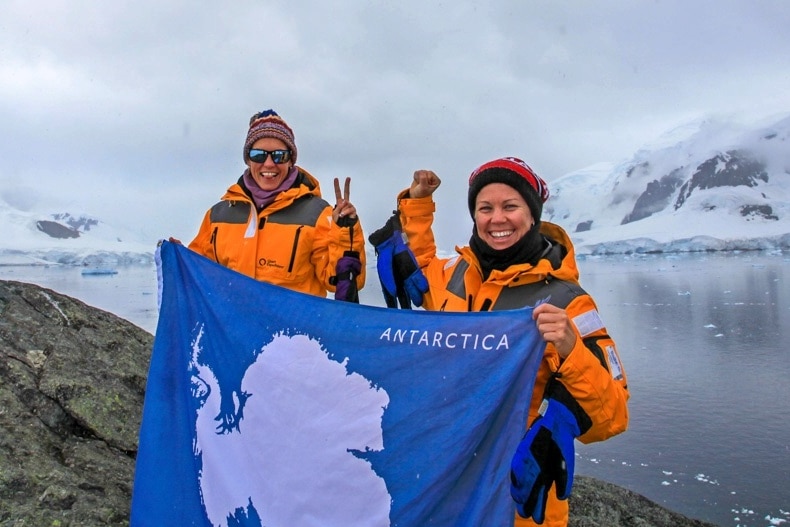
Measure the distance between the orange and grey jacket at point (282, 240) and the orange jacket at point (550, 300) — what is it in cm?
70

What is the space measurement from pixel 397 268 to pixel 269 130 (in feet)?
4.32

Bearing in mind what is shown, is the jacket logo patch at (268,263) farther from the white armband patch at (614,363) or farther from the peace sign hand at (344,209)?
the white armband patch at (614,363)

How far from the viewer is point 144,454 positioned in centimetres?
275

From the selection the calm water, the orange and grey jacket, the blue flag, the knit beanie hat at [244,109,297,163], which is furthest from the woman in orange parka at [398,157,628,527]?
the calm water

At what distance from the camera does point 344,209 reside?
305 cm

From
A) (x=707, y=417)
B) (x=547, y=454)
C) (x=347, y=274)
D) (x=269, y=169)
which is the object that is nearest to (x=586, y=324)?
(x=547, y=454)

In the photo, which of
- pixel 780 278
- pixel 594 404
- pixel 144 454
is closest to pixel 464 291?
pixel 594 404

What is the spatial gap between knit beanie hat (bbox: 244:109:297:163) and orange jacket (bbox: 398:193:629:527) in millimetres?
1066

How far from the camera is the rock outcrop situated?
3.02 m

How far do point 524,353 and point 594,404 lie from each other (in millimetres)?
302

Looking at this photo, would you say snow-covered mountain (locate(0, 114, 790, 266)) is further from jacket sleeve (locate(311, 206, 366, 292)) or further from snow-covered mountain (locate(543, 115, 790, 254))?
jacket sleeve (locate(311, 206, 366, 292))

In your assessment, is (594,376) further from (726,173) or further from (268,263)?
(726,173)

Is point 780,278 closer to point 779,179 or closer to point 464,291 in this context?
point 464,291

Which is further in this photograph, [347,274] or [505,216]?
[347,274]
